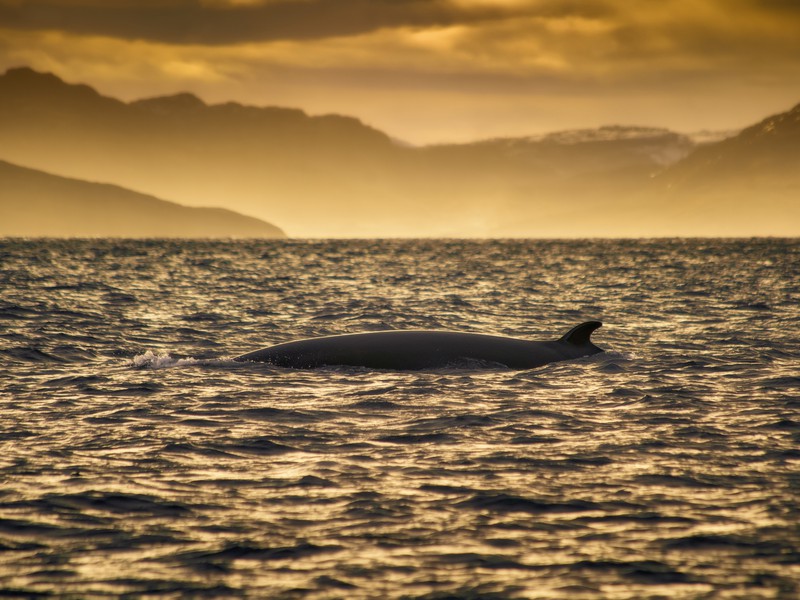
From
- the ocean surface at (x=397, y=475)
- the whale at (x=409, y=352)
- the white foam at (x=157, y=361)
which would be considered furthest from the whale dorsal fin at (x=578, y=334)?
the white foam at (x=157, y=361)

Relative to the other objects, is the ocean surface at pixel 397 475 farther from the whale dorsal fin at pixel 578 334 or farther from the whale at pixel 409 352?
the whale dorsal fin at pixel 578 334

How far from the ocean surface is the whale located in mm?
379

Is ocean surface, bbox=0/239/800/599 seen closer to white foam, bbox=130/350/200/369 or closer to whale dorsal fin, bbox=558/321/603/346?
white foam, bbox=130/350/200/369

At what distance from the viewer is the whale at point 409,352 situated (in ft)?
65.4

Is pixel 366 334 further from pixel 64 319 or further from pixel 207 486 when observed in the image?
pixel 64 319

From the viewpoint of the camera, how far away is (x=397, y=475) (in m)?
11.9

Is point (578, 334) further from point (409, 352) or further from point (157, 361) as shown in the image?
point (157, 361)

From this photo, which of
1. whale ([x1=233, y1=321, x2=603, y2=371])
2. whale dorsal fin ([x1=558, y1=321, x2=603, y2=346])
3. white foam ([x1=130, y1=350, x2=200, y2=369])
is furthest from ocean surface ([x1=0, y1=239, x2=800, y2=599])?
whale dorsal fin ([x1=558, y1=321, x2=603, y2=346])

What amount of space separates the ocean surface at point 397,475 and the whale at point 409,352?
0.38 m

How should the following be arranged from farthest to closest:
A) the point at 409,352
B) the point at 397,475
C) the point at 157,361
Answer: the point at 157,361 → the point at 409,352 → the point at 397,475

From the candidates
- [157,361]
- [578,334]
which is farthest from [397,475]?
[157,361]

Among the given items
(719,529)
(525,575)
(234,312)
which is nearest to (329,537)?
(525,575)

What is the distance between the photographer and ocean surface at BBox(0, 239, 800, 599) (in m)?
8.66

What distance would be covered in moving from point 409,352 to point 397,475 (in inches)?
325
